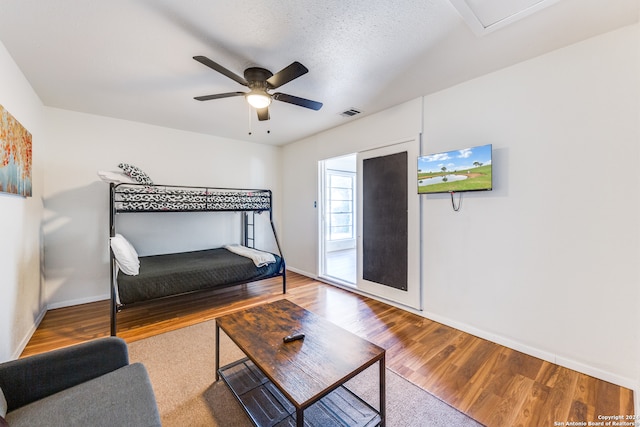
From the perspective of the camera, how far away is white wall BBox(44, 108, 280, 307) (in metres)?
3.27

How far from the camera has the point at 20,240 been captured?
2.34 meters

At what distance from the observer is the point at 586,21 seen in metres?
1.75

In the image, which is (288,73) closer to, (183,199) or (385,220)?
(385,220)

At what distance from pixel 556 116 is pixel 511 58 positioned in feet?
2.01

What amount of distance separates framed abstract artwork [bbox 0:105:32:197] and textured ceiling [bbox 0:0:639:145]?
0.58m

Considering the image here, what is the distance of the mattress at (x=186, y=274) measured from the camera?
2656 millimetres

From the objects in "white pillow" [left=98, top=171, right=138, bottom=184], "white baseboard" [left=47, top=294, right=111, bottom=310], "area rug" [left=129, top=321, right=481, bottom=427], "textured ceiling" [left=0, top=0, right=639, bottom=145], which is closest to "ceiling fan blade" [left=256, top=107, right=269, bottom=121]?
"textured ceiling" [left=0, top=0, right=639, bottom=145]

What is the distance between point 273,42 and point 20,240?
9.33ft

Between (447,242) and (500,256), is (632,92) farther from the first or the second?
(447,242)

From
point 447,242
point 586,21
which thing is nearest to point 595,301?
point 447,242

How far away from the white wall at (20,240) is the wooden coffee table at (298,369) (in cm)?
173

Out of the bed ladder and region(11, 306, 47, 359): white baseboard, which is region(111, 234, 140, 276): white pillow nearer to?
region(11, 306, 47, 359): white baseboard

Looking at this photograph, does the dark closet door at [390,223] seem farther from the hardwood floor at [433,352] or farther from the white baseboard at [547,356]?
the white baseboard at [547,356]

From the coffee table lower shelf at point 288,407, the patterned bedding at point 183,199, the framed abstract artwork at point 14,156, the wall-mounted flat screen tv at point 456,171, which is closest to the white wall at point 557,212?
the wall-mounted flat screen tv at point 456,171
